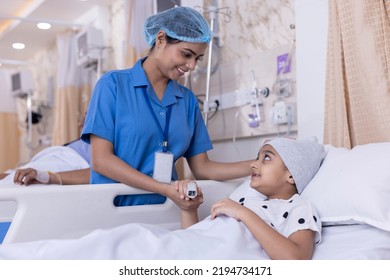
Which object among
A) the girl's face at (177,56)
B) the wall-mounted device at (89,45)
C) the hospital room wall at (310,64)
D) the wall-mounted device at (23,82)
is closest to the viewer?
the girl's face at (177,56)

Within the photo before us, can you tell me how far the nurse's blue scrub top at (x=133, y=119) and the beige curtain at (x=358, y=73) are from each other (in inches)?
23.1

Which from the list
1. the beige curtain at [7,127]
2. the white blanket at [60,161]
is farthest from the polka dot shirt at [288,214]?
the beige curtain at [7,127]

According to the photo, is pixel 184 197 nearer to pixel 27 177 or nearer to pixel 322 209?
pixel 322 209

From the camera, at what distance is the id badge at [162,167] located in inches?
71.0

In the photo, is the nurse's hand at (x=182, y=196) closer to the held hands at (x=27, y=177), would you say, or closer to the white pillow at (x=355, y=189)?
the white pillow at (x=355, y=189)

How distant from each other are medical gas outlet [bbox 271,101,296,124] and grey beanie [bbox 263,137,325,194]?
2.39ft

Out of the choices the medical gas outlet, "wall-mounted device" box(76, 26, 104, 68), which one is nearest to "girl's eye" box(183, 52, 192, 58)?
the medical gas outlet

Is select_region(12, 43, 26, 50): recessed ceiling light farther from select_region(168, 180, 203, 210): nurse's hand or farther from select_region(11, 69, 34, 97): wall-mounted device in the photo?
select_region(168, 180, 203, 210): nurse's hand

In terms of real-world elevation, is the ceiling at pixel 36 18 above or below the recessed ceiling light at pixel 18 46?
above

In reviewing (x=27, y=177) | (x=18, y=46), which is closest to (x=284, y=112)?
(x=27, y=177)

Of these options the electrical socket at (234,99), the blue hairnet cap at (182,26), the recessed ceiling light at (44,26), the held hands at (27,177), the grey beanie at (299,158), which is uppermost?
the recessed ceiling light at (44,26)

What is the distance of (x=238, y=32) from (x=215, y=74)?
29 centimetres

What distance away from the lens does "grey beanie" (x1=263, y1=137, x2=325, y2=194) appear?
1.57 metres

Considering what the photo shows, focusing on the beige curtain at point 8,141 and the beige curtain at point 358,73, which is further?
the beige curtain at point 8,141
